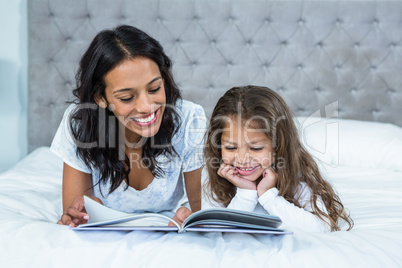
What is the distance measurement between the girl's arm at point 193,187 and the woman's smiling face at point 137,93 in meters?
0.29

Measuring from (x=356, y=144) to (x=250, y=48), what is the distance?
2.73 feet

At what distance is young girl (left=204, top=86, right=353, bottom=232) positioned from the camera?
1.29m

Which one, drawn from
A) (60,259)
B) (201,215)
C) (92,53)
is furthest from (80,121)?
(201,215)

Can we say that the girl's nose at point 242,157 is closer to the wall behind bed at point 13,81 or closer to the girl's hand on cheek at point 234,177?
the girl's hand on cheek at point 234,177

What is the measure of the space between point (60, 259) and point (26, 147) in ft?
6.06

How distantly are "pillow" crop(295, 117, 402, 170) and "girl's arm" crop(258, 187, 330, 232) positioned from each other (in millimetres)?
813

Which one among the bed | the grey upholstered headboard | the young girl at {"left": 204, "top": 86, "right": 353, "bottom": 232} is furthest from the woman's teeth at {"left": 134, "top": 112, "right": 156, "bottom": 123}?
the grey upholstered headboard

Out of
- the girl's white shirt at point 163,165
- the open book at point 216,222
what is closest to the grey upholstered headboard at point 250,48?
the girl's white shirt at point 163,165

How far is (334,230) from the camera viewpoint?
1.22m

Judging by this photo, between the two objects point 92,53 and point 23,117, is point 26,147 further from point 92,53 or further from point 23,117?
point 92,53

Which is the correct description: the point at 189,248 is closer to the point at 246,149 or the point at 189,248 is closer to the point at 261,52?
the point at 246,149

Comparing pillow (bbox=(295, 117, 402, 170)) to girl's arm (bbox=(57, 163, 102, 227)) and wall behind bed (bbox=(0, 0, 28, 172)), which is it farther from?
→ wall behind bed (bbox=(0, 0, 28, 172))

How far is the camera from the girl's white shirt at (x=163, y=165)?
1450 mm

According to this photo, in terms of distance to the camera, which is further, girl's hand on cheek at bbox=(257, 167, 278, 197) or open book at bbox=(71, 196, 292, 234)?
girl's hand on cheek at bbox=(257, 167, 278, 197)
